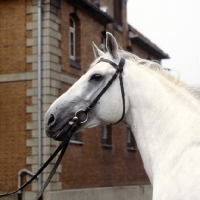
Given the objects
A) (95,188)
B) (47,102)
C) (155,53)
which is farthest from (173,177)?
(155,53)

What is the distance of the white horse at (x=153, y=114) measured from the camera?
4.17 metres

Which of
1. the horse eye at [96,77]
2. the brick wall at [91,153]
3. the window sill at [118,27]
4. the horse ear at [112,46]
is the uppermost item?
the window sill at [118,27]

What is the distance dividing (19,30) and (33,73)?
1.64 metres

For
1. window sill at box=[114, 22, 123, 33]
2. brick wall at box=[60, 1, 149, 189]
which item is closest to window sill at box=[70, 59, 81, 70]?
brick wall at box=[60, 1, 149, 189]

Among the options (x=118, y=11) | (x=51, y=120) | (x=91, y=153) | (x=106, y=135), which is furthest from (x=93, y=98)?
(x=118, y=11)

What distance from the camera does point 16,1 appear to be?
65.8 ft

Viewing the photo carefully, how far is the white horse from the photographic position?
4.17 meters

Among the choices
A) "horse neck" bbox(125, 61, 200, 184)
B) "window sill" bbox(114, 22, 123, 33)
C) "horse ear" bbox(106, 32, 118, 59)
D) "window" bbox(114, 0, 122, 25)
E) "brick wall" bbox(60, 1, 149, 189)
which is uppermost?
"window" bbox(114, 0, 122, 25)

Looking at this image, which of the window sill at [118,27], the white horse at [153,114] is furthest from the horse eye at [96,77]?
the window sill at [118,27]

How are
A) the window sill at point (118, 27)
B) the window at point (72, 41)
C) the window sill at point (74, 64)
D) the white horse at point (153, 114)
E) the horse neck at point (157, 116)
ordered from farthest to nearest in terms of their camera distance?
the window sill at point (118, 27), the window at point (72, 41), the window sill at point (74, 64), the horse neck at point (157, 116), the white horse at point (153, 114)

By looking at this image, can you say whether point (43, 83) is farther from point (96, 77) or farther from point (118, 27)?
point (96, 77)

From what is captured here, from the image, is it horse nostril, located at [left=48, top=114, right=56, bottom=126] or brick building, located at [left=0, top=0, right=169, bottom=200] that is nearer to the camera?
horse nostril, located at [left=48, top=114, right=56, bottom=126]

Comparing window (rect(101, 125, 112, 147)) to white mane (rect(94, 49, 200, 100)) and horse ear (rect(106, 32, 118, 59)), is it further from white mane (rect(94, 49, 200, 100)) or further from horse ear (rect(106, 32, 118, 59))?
horse ear (rect(106, 32, 118, 59))

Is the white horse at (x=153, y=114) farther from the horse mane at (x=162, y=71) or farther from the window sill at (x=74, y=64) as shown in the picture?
the window sill at (x=74, y=64)
